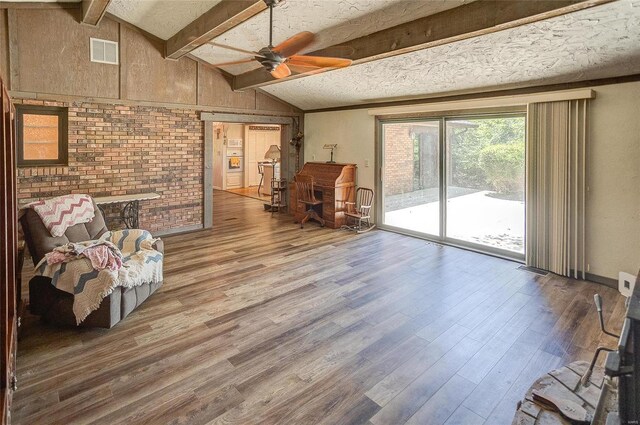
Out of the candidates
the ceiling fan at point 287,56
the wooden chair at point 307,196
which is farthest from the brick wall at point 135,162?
the ceiling fan at point 287,56

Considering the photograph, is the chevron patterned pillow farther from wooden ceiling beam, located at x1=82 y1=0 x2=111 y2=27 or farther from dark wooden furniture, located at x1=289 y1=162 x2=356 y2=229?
dark wooden furniture, located at x1=289 y1=162 x2=356 y2=229

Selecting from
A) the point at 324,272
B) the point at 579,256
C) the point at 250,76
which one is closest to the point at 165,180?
the point at 250,76

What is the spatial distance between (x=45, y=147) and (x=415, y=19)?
5.11 meters

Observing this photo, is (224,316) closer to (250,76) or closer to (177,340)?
(177,340)

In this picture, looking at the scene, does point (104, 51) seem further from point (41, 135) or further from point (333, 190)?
point (333, 190)

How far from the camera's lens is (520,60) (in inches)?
156

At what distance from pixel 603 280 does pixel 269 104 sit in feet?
20.3

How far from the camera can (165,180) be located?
613 centimetres

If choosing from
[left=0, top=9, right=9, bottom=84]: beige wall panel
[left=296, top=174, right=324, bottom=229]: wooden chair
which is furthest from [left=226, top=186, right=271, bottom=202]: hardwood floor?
[left=0, top=9, right=9, bottom=84]: beige wall panel

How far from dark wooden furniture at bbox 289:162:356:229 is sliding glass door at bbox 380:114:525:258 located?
2.24 feet

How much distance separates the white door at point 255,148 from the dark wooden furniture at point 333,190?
18.1ft

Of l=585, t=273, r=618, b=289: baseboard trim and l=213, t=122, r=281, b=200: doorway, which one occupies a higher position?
l=213, t=122, r=281, b=200: doorway

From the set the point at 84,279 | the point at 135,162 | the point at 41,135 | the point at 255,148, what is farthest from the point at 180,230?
the point at 255,148

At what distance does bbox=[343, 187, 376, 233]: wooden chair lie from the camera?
6.73 meters
